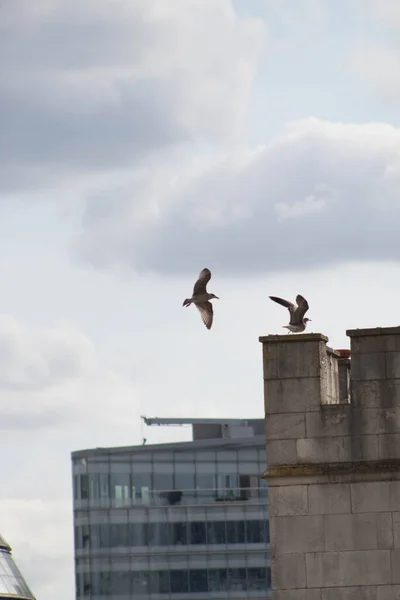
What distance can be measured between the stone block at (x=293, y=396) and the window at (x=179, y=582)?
123355mm

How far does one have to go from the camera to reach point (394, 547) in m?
18.8

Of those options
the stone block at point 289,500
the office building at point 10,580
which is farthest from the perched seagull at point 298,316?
the office building at point 10,580

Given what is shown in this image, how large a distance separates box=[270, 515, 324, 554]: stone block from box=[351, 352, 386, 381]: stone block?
61.4 inches

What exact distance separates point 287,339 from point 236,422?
134 metres

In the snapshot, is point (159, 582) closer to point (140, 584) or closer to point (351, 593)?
point (140, 584)

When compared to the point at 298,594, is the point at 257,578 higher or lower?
lower

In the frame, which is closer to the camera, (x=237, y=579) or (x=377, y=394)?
(x=377, y=394)

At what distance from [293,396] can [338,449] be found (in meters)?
0.75

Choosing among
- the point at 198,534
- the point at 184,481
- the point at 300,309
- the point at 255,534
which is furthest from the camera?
the point at 184,481

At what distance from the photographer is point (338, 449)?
→ 1917 centimetres

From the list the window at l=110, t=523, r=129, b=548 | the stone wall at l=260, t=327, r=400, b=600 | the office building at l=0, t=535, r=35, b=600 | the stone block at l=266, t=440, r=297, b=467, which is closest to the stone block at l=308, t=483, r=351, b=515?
the stone wall at l=260, t=327, r=400, b=600

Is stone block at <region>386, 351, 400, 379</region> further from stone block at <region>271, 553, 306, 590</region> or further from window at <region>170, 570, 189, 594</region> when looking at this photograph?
window at <region>170, 570, 189, 594</region>

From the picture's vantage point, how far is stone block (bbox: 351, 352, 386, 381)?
19188 millimetres

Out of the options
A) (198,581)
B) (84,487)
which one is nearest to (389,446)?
(198,581)
